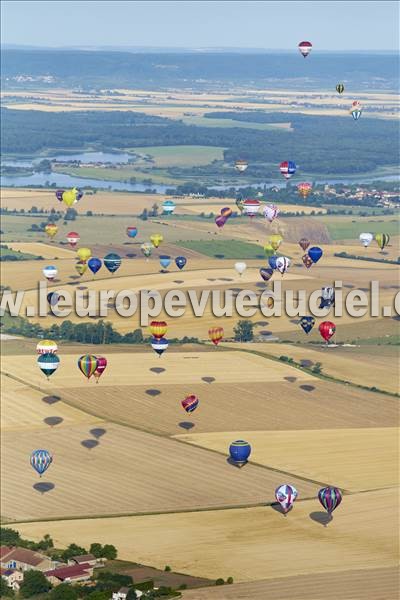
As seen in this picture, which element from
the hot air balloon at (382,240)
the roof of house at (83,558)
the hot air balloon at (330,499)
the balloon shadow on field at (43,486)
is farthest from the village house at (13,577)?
the hot air balloon at (382,240)

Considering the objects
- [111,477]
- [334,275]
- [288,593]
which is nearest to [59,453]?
[111,477]

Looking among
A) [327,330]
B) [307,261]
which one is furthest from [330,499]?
[307,261]

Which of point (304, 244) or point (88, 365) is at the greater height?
point (304, 244)

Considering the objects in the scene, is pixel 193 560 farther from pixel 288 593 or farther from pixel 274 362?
pixel 274 362

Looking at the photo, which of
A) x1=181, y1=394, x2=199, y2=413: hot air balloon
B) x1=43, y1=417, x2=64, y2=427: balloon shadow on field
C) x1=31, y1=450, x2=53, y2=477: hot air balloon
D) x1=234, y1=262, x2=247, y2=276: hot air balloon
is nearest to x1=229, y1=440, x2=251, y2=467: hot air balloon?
x1=181, y1=394, x2=199, y2=413: hot air balloon

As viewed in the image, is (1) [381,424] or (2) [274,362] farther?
(2) [274,362]

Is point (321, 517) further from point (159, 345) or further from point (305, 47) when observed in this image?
point (305, 47)

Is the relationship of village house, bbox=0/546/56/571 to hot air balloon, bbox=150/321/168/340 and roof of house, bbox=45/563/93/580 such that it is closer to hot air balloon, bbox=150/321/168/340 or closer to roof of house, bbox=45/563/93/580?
roof of house, bbox=45/563/93/580

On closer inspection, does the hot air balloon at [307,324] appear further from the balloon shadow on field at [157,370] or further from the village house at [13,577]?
the village house at [13,577]
